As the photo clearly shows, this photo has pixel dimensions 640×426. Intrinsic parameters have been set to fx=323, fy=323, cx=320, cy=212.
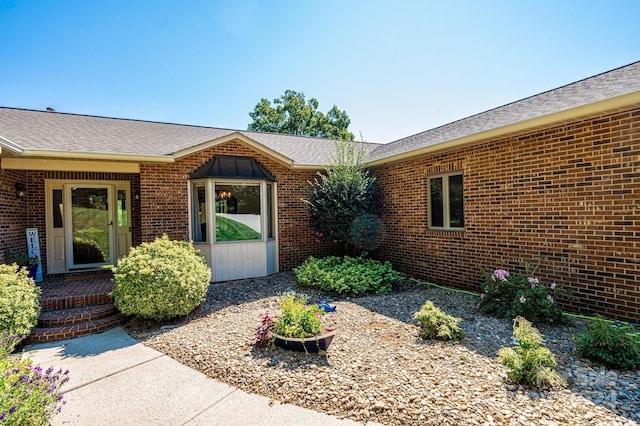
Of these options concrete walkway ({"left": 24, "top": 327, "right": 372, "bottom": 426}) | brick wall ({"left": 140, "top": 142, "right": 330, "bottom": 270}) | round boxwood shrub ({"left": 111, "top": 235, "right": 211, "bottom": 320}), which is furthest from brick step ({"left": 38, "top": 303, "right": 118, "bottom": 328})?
brick wall ({"left": 140, "top": 142, "right": 330, "bottom": 270})

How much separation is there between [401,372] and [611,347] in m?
2.28

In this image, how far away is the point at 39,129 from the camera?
7.84m

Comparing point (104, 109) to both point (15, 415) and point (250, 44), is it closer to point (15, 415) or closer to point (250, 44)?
point (250, 44)

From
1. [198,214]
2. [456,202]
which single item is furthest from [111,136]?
[456,202]

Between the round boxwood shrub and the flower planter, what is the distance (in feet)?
7.15

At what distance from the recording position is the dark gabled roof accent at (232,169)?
7.88m

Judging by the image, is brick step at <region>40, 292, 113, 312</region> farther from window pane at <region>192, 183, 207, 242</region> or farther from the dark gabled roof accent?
the dark gabled roof accent

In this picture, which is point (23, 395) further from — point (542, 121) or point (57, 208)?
point (57, 208)

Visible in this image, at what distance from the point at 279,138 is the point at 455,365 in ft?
33.8

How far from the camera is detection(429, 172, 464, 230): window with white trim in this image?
7.20 m

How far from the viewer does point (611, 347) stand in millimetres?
3457

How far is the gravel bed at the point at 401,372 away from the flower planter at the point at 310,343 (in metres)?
0.08

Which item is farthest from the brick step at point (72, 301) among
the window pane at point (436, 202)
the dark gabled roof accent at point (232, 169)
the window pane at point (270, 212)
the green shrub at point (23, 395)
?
the window pane at point (436, 202)

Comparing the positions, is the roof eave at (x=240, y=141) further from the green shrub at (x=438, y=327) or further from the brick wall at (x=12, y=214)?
the green shrub at (x=438, y=327)
